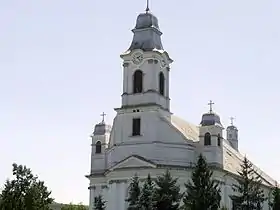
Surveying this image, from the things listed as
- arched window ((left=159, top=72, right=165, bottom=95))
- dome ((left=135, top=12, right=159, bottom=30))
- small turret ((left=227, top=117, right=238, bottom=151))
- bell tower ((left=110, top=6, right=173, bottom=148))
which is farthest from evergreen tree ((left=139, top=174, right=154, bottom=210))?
small turret ((left=227, top=117, right=238, bottom=151))

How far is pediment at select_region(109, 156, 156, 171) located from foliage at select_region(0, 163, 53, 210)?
11891 millimetres

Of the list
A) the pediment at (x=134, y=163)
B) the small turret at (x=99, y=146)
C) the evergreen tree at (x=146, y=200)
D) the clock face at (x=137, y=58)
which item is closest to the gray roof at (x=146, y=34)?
the clock face at (x=137, y=58)

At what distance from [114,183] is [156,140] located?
5185 millimetres

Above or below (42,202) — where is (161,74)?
above

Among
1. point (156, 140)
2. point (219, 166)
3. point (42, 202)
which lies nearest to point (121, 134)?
point (156, 140)

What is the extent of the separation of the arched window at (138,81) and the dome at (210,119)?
6.15m

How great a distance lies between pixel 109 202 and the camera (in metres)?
55.5

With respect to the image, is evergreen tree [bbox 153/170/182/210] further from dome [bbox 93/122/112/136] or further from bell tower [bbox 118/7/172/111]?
dome [bbox 93/122/112/136]

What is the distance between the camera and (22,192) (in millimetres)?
42781

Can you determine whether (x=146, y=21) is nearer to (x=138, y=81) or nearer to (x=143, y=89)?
(x=138, y=81)

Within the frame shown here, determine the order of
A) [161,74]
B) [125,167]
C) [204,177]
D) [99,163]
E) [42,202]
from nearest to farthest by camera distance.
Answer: [204,177]
[42,202]
[125,167]
[161,74]
[99,163]

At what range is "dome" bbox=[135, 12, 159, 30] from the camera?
5828 centimetres

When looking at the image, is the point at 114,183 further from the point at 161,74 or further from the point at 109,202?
the point at 161,74

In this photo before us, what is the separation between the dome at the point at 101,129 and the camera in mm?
62638
